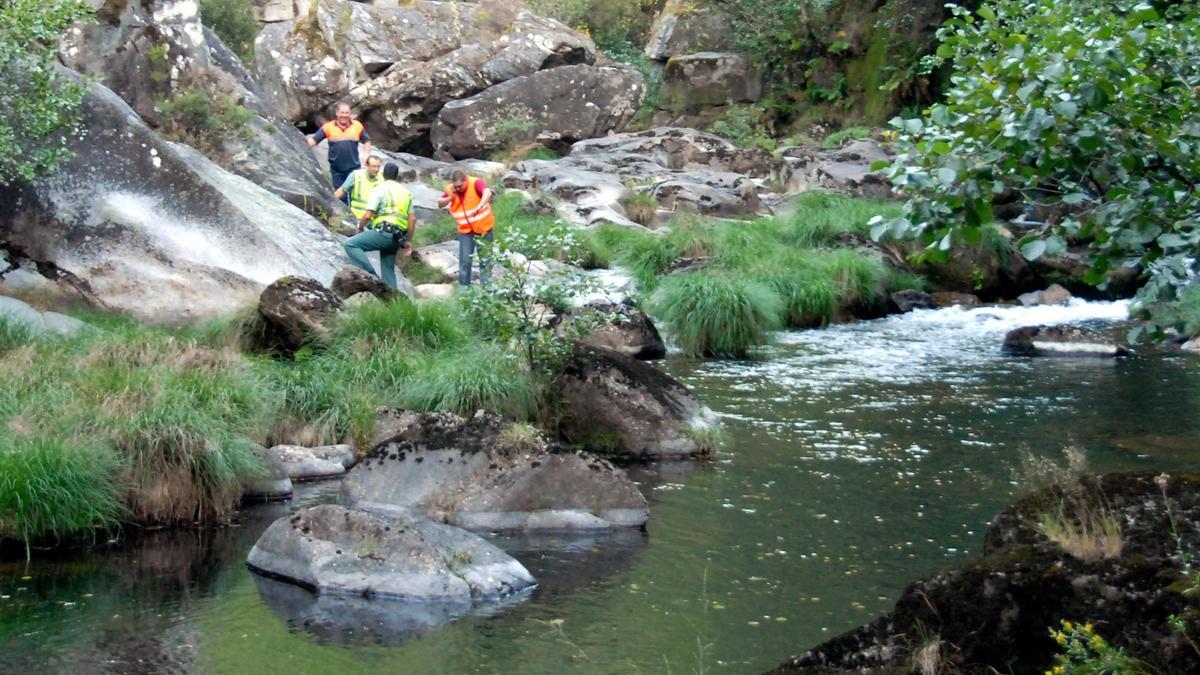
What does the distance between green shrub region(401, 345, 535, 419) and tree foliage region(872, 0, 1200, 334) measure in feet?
19.4

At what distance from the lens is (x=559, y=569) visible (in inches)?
301

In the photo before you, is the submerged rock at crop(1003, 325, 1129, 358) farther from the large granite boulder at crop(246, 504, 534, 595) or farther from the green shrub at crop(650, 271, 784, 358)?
the large granite boulder at crop(246, 504, 534, 595)

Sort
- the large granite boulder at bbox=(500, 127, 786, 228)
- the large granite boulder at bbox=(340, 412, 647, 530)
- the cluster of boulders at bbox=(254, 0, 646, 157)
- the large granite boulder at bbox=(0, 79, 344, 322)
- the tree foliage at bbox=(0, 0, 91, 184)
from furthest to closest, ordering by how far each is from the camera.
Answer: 1. the cluster of boulders at bbox=(254, 0, 646, 157)
2. the large granite boulder at bbox=(500, 127, 786, 228)
3. the large granite boulder at bbox=(0, 79, 344, 322)
4. the tree foliage at bbox=(0, 0, 91, 184)
5. the large granite boulder at bbox=(340, 412, 647, 530)

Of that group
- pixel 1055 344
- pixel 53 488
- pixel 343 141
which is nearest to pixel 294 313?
pixel 53 488

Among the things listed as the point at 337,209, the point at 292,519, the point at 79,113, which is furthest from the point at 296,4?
the point at 292,519

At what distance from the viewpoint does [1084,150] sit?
4660 mm

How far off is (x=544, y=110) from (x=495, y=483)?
23398 mm

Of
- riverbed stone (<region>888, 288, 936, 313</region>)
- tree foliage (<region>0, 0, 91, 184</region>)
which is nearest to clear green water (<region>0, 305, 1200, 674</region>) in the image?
tree foliage (<region>0, 0, 91, 184</region>)

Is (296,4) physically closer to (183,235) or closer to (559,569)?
(183,235)

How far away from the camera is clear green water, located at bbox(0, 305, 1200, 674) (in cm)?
630

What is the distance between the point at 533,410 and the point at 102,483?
11.6 feet

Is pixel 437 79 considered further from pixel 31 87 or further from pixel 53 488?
pixel 53 488

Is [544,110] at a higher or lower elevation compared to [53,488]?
higher

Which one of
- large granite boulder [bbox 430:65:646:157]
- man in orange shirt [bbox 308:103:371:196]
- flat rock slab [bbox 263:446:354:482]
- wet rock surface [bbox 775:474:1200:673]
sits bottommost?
flat rock slab [bbox 263:446:354:482]
